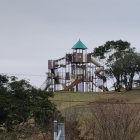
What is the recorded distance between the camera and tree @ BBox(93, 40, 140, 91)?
62.5m

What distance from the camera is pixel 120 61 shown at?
63.1m

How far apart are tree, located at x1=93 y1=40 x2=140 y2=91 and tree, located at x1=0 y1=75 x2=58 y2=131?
101 feet

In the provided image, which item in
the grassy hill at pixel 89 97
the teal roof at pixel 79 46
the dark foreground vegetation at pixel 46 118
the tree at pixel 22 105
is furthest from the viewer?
the teal roof at pixel 79 46

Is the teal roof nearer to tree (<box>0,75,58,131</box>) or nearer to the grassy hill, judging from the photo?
the grassy hill

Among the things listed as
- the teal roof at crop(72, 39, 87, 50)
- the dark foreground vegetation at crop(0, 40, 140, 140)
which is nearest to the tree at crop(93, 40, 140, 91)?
the teal roof at crop(72, 39, 87, 50)

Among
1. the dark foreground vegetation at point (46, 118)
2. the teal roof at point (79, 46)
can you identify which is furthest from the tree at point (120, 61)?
the dark foreground vegetation at point (46, 118)

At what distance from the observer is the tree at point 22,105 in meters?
30.4

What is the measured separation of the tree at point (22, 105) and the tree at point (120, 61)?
101ft

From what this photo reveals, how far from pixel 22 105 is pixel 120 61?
109 feet

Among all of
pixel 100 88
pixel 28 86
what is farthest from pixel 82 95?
pixel 28 86

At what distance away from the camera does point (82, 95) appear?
194 feet

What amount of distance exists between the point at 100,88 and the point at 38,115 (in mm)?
40012

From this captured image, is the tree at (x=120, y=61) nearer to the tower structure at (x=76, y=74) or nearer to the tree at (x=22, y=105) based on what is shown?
the tower structure at (x=76, y=74)

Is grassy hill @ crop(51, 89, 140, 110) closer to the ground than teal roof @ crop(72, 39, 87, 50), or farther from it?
closer to the ground
